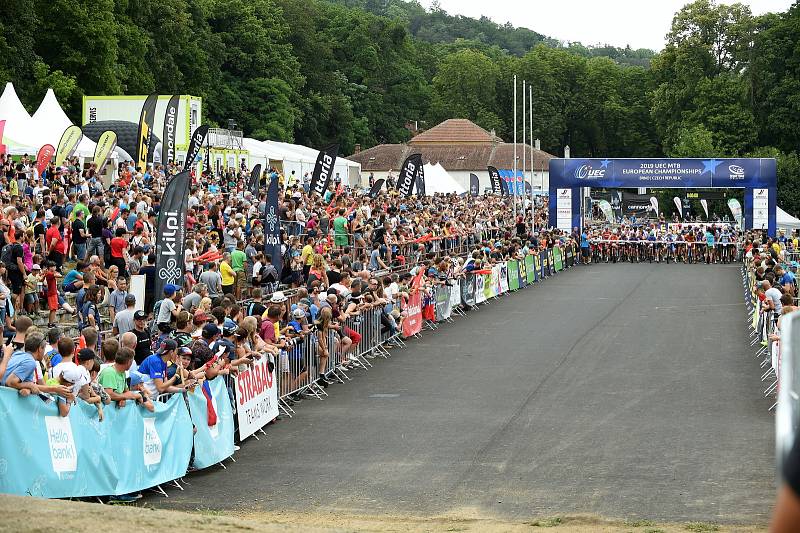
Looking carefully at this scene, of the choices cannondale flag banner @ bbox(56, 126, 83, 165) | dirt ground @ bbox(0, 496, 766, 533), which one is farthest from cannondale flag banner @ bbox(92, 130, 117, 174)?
dirt ground @ bbox(0, 496, 766, 533)

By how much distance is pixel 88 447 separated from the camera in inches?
440

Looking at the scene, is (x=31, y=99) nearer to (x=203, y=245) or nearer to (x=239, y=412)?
(x=203, y=245)

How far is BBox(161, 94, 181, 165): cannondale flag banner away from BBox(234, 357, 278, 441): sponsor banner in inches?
950

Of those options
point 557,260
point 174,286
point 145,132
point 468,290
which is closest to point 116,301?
point 174,286

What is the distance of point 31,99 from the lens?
5838cm

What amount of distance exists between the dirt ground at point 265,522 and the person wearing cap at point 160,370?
1.81 m

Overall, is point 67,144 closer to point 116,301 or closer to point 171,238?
point 171,238

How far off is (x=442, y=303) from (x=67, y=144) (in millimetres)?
10820

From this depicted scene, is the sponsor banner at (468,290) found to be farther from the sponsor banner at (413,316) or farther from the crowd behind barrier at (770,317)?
the crowd behind barrier at (770,317)

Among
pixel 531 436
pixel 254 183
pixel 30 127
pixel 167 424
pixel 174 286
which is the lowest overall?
pixel 531 436

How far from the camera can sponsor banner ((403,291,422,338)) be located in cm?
2591

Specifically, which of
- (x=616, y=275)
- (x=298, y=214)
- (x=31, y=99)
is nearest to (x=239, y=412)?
(x=298, y=214)

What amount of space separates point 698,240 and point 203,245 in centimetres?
3520

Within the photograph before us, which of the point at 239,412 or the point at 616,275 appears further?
the point at 616,275
